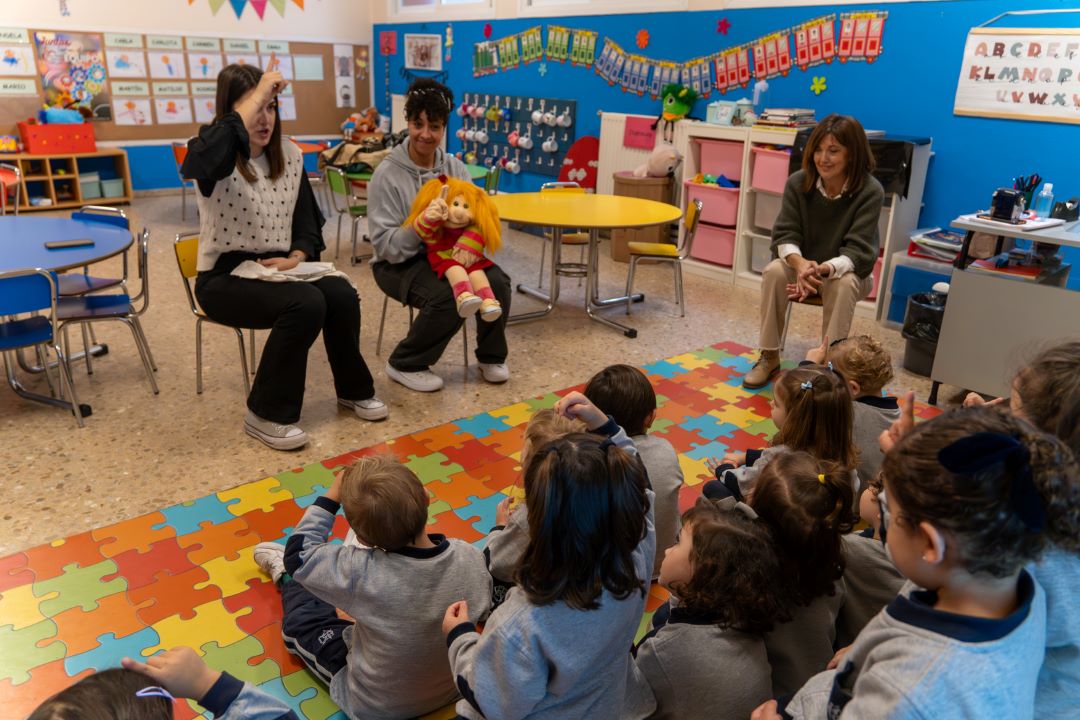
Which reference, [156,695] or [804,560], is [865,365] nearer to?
[804,560]

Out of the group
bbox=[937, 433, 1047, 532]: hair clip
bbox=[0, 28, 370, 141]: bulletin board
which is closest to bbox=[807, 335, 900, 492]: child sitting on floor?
bbox=[937, 433, 1047, 532]: hair clip

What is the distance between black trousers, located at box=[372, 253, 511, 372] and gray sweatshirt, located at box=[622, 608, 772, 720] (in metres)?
2.34

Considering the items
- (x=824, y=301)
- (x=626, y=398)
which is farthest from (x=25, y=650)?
(x=824, y=301)

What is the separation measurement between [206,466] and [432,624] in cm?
169

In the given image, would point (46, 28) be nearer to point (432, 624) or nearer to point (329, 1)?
point (329, 1)

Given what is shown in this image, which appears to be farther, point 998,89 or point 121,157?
point 121,157

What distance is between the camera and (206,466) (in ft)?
9.87

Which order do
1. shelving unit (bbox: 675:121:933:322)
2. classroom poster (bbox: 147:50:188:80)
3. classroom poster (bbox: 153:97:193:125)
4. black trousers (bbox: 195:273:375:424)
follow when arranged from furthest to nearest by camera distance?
classroom poster (bbox: 153:97:193:125), classroom poster (bbox: 147:50:188:80), shelving unit (bbox: 675:121:933:322), black trousers (bbox: 195:273:375:424)

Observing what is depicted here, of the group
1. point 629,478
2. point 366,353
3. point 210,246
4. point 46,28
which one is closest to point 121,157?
point 46,28

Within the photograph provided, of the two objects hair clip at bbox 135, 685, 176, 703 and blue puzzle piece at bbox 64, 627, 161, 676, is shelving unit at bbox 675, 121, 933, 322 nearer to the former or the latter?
blue puzzle piece at bbox 64, 627, 161, 676

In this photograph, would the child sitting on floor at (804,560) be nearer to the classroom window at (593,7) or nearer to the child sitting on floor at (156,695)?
the child sitting on floor at (156,695)

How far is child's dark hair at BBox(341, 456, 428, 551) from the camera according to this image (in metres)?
1.64

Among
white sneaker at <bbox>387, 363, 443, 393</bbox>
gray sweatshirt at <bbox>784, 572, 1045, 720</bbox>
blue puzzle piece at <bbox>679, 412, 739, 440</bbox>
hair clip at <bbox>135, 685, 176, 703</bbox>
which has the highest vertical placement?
gray sweatshirt at <bbox>784, 572, 1045, 720</bbox>

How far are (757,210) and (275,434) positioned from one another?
3.94 meters
